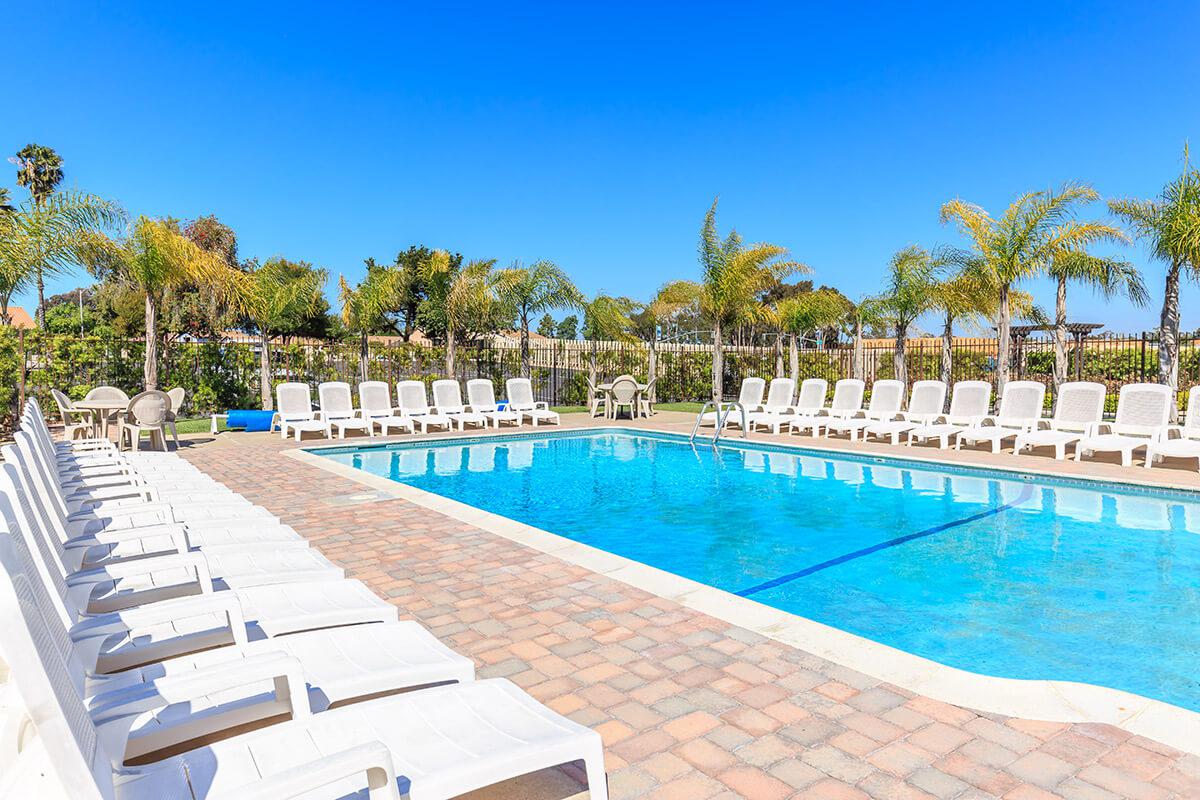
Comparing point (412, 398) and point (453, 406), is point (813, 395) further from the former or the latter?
point (412, 398)

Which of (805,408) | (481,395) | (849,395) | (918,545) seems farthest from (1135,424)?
(481,395)

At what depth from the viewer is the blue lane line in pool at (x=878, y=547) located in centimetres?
561

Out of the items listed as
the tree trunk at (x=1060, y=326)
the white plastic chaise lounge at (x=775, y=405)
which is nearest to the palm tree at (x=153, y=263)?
the white plastic chaise lounge at (x=775, y=405)

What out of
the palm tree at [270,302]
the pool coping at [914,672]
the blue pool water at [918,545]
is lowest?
the blue pool water at [918,545]

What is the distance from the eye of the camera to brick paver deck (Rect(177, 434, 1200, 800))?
241cm

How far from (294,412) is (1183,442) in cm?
1473

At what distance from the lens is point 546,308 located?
19766mm

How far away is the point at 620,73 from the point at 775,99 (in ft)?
22.4

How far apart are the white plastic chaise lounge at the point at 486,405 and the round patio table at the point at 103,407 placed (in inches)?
261

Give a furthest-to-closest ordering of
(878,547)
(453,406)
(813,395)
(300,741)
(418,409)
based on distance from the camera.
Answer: (453,406) → (418,409) → (813,395) → (878,547) → (300,741)

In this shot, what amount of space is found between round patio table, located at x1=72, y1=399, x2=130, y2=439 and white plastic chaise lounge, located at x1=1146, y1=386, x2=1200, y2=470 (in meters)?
14.8

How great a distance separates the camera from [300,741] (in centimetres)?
195

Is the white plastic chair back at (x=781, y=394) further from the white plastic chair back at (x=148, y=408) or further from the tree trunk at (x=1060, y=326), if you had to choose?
the white plastic chair back at (x=148, y=408)

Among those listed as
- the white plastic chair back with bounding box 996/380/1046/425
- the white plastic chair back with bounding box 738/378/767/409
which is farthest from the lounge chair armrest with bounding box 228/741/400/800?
the white plastic chair back with bounding box 738/378/767/409
